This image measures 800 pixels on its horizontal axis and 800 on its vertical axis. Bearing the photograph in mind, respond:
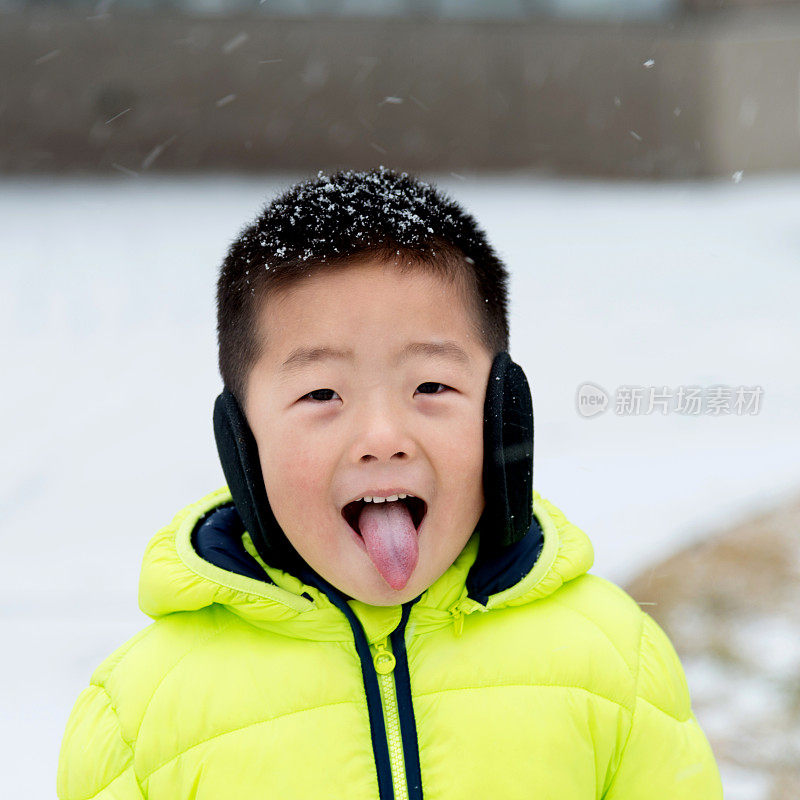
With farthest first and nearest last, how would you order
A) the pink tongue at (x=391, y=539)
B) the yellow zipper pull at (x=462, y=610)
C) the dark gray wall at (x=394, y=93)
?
the dark gray wall at (x=394, y=93), the yellow zipper pull at (x=462, y=610), the pink tongue at (x=391, y=539)

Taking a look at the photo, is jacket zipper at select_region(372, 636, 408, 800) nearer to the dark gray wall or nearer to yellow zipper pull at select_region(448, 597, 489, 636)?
yellow zipper pull at select_region(448, 597, 489, 636)

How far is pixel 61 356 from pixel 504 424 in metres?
4.45

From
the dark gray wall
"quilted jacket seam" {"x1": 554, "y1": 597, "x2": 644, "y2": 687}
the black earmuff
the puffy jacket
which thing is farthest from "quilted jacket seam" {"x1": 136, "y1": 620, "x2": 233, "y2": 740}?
the dark gray wall

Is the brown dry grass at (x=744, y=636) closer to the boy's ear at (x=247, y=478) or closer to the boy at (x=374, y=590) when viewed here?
Answer: the boy at (x=374, y=590)

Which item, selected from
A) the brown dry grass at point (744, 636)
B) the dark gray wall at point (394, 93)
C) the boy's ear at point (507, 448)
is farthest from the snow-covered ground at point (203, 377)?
the boy's ear at point (507, 448)

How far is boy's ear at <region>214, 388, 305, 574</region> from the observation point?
55.7 inches

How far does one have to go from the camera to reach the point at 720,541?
342 centimetres

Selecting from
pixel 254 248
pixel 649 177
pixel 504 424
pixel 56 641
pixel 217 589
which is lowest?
pixel 56 641

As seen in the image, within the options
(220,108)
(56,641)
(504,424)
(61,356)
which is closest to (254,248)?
(504,424)

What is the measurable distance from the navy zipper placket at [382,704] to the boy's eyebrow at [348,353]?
0.32 meters

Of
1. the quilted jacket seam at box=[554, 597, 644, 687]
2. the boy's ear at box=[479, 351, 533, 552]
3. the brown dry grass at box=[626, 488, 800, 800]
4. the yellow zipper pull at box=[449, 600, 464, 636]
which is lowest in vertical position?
the brown dry grass at box=[626, 488, 800, 800]

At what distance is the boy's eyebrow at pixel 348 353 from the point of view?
1.34 m

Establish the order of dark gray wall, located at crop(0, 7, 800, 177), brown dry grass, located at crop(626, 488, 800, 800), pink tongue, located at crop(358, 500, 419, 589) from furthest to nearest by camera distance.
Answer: dark gray wall, located at crop(0, 7, 800, 177) → brown dry grass, located at crop(626, 488, 800, 800) → pink tongue, located at crop(358, 500, 419, 589)

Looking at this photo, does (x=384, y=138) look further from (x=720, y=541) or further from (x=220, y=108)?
(x=720, y=541)
